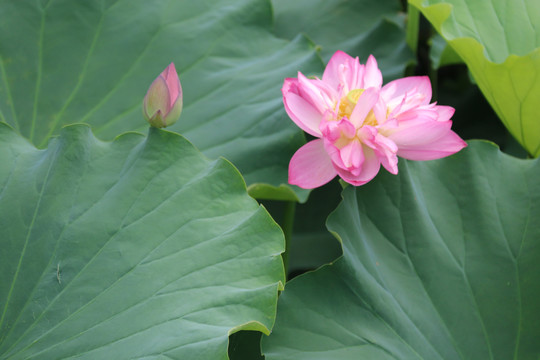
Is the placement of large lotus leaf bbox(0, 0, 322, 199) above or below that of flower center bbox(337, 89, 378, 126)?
below

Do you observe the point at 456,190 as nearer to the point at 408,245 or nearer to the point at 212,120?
the point at 408,245

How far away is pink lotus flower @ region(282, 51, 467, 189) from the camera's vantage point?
0.87 meters

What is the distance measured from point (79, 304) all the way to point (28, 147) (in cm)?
29

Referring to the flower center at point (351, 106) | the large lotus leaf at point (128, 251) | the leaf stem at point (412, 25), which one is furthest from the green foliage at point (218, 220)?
the leaf stem at point (412, 25)

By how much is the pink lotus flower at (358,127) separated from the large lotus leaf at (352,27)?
566mm

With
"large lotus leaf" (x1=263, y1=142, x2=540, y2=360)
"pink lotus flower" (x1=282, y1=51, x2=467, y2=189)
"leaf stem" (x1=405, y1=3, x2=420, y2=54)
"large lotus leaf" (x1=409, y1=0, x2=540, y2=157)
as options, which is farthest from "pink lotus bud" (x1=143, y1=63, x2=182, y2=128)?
"leaf stem" (x1=405, y1=3, x2=420, y2=54)

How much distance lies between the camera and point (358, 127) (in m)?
0.89

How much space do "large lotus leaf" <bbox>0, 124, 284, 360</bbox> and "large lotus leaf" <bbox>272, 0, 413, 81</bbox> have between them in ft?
2.41

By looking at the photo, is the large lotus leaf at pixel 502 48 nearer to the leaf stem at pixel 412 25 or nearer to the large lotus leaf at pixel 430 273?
the large lotus leaf at pixel 430 273

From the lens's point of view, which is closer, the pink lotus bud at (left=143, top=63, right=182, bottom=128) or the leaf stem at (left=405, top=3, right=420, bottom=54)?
the pink lotus bud at (left=143, top=63, right=182, bottom=128)

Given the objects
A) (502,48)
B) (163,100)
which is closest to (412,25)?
(502,48)

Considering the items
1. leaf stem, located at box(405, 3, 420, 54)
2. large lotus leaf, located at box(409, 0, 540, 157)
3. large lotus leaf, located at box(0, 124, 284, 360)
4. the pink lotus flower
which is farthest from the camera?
leaf stem, located at box(405, 3, 420, 54)

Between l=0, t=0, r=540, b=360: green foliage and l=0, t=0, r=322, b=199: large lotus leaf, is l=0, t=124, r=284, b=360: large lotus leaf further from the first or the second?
l=0, t=0, r=322, b=199: large lotus leaf

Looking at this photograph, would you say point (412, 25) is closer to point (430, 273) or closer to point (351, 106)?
point (351, 106)
